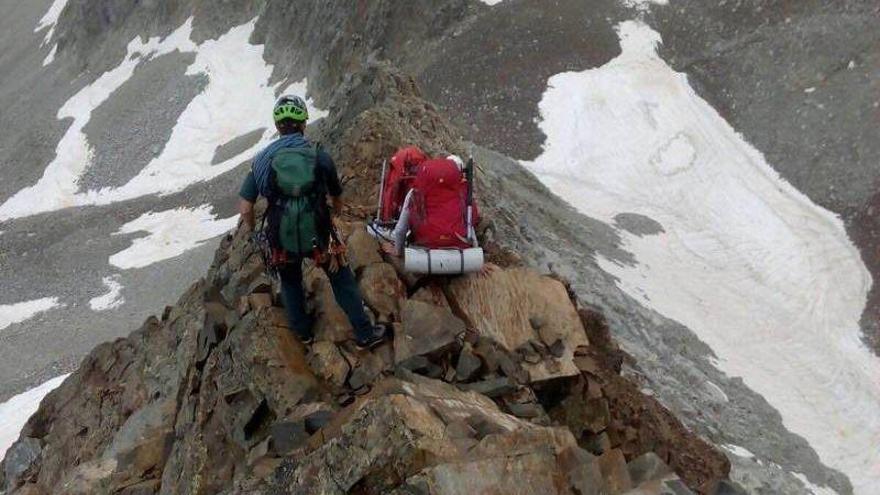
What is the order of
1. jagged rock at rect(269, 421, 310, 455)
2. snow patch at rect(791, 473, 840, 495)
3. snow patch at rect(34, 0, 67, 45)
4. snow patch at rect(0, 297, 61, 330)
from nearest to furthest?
jagged rock at rect(269, 421, 310, 455) < snow patch at rect(791, 473, 840, 495) < snow patch at rect(0, 297, 61, 330) < snow patch at rect(34, 0, 67, 45)

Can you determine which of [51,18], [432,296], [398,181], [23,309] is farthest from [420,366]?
[51,18]

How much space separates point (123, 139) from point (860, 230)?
173 ft

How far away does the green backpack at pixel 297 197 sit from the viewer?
343 inches

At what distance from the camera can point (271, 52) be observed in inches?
2432

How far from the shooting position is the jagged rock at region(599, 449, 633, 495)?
762 centimetres

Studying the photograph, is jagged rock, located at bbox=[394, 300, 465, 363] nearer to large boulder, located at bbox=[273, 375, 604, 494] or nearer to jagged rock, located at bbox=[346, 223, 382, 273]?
jagged rock, located at bbox=[346, 223, 382, 273]

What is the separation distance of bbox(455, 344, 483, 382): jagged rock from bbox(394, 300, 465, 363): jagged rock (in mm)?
282

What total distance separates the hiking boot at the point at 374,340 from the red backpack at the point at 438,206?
1.45m

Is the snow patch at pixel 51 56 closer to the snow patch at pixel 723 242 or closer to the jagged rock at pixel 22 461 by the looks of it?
the snow patch at pixel 723 242

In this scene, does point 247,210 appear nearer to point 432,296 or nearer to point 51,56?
point 432,296

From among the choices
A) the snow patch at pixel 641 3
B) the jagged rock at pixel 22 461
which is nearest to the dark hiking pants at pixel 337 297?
the jagged rock at pixel 22 461

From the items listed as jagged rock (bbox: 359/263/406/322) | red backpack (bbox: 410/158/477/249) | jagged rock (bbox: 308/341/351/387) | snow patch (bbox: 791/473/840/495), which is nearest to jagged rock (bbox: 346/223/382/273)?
jagged rock (bbox: 359/263/406/322)

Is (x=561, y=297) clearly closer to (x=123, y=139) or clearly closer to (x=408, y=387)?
(x=408, y=387)

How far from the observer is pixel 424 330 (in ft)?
31.9
